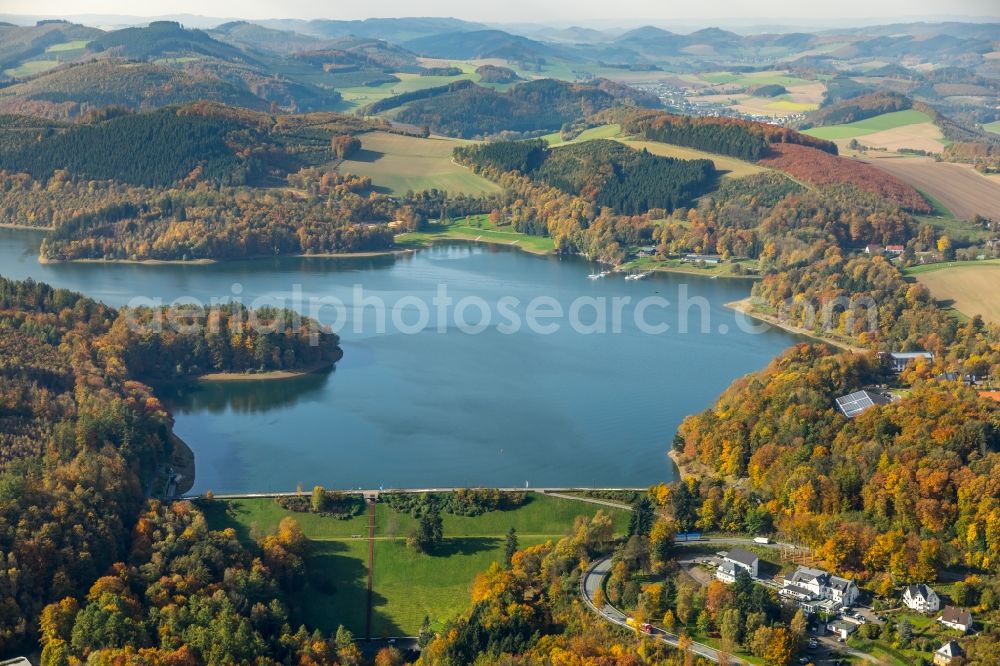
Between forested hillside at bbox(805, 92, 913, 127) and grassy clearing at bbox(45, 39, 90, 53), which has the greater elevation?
grassy clearing at bbox(45, 39, 90, 53)

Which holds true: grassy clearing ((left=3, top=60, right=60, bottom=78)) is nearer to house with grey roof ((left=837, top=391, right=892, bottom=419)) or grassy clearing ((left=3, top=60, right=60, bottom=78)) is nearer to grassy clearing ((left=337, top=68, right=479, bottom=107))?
grassy clearing ((left=337, top=68, right=479, bottom=107))

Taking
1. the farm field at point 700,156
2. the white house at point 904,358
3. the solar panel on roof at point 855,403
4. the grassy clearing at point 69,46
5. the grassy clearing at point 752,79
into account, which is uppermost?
the grassy clearing at point 69,46

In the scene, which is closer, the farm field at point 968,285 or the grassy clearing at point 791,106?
the farm field at point 968,285

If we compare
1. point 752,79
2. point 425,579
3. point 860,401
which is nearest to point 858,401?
point 860,401

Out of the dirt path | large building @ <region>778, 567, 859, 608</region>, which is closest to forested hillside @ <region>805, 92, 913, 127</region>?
the dirt path

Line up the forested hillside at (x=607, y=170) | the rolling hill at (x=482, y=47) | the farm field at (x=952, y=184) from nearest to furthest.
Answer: the farm field at (x=952, y=184), the forested hillside at (x=607, y=170), the rolling hill at (x=482, y=47)

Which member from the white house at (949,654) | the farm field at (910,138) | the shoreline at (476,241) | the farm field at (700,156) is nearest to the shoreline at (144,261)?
the shoreline at (476,241)

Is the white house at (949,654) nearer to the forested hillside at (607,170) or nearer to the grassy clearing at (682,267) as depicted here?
the grassy clearing at (682,267)

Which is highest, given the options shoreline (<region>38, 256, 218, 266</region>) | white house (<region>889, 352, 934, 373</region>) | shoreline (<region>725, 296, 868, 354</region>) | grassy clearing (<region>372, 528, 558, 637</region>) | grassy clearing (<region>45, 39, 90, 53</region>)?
grassy clearing (<region>45, 39, 90, 53</region>)

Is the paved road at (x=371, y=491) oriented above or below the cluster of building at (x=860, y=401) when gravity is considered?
below
